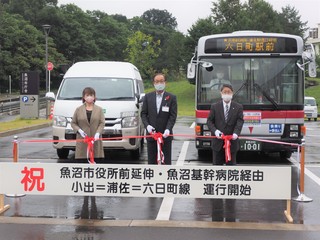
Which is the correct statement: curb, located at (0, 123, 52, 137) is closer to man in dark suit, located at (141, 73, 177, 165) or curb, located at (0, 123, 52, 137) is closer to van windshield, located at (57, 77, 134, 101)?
van windshield, located at (57, 77, 134, 101)

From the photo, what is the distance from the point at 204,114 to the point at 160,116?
2878 millimetres

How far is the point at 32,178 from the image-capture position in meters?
6.43

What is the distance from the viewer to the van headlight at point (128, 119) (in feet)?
33.3

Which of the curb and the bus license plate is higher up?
the bus license plate

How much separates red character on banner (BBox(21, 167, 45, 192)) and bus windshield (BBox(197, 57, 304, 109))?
4846mm

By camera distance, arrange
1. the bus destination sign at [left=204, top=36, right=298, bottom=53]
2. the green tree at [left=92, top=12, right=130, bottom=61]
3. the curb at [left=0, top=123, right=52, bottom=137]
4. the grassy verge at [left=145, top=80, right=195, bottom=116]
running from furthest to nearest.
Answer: the green tree at [left=92, top=12, right=130, bottom=61] < the grassy verge at [left=145, top=80, right=195, bottom=116] < the curb at [left=0, top=123, right=52, bottom=137] < the bus destination sign at [left=204, top=36, right=298, bottom=53]

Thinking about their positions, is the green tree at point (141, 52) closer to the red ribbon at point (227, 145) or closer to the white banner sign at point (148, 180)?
the red ribbon at point (227, 145)

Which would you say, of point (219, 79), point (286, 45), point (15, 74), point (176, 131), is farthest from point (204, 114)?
point (15, 74)

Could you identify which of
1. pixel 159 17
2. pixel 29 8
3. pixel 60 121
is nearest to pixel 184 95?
pixel 29 8

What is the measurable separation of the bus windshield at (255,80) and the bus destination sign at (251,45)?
7.6 inches

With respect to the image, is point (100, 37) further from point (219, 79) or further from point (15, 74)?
point (219, 79)

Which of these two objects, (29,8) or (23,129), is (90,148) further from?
(29,8)

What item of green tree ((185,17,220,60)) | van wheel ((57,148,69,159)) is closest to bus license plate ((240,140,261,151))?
van wheel ((57,148,69,159))

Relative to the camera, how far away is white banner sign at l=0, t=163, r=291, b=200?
6195 millimetres
